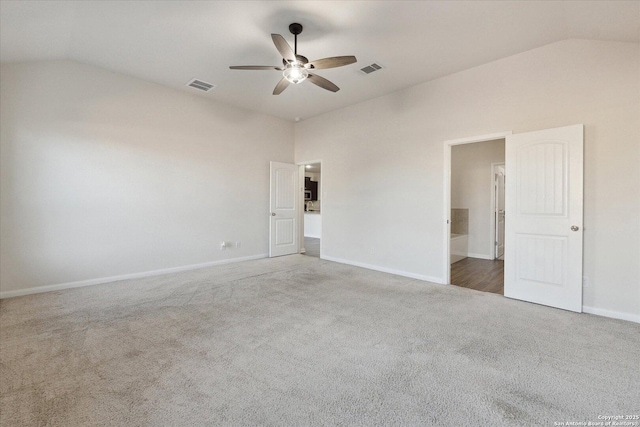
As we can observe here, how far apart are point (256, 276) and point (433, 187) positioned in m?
3.14

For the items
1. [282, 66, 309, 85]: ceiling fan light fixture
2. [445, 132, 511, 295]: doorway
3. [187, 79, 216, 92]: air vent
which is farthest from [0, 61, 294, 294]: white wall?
[445, 132, 511, 295]: doorway

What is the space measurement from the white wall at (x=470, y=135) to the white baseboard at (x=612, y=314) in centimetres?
1

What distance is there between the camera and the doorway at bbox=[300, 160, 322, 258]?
6684 millimetres

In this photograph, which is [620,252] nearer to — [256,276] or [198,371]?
[198,371]

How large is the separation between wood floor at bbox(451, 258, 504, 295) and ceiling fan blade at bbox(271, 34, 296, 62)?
12.5ft

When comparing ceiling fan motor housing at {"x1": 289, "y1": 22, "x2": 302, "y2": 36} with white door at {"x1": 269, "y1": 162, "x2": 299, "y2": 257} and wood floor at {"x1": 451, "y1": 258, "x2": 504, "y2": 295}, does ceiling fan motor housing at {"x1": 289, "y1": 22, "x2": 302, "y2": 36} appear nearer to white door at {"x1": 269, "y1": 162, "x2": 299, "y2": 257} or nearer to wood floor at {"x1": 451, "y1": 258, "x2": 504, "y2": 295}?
white door at {"x1": 269, "y1": 162, "x2": 299, "y2": 257}

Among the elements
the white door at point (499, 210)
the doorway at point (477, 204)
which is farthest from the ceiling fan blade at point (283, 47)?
the white door at point (499, 210)

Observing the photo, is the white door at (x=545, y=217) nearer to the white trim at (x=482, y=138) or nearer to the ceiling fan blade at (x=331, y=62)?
the white trim at (x=482, y=138)

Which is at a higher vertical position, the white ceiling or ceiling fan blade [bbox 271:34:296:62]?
the white ceiling

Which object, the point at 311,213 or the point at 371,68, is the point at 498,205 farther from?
the point at 311,213

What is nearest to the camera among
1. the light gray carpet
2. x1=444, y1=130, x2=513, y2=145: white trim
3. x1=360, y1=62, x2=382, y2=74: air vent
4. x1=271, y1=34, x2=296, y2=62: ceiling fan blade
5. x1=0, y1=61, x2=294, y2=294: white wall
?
the light gray carpet

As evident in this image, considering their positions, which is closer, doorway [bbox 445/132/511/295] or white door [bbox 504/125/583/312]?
white door [bbox 504/125/583/312]

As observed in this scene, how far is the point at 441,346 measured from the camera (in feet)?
7.62

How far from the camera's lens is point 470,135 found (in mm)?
3887
